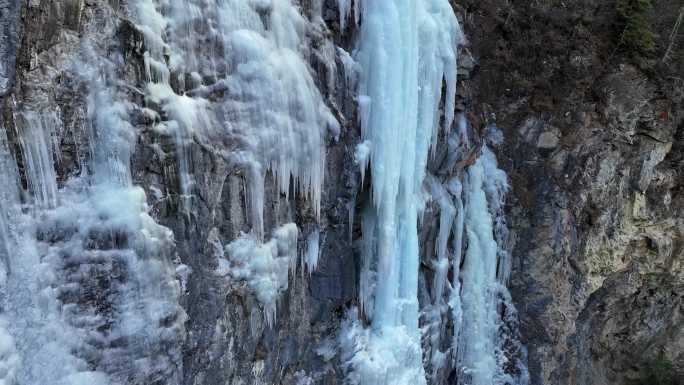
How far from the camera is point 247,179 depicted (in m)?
4.68

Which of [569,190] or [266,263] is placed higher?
[266,263]

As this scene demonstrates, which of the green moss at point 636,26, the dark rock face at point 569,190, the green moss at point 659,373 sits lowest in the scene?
the green moss at point 659,373

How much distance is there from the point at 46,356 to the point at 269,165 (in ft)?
7.81

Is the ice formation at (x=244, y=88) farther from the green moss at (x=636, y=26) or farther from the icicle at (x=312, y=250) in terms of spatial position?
the green moss at (x=636, y=26)

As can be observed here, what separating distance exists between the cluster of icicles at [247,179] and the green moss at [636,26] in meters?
4.07

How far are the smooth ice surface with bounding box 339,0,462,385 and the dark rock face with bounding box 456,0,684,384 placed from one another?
263cm

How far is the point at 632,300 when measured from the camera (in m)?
11.1

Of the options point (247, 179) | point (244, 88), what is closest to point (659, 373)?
point (247, 179)

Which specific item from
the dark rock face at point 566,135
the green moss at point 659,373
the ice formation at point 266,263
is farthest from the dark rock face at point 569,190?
the ice formation at point 266,263

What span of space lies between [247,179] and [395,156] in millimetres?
2257

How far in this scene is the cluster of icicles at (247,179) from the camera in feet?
11.4

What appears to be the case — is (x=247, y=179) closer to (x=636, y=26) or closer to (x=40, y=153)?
(x=40, y=153)

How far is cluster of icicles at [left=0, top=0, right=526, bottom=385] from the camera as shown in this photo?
3463mm

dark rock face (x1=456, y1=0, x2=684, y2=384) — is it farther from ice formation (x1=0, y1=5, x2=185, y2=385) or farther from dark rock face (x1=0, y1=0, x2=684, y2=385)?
ice formation (x1=0, y1=5, x2=185, y2=385)
